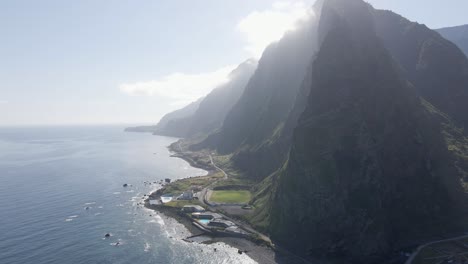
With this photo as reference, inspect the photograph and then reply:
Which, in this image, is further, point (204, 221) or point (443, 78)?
point (443, 78)

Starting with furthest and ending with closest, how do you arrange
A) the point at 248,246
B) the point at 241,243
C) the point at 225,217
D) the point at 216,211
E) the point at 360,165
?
the point at 216,211 → the point at 225,217 → the point at 241,243 → the point at 248,246 → the point at 360,165

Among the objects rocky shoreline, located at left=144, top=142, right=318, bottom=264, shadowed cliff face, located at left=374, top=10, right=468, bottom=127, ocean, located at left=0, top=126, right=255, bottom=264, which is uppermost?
shadowed cliff face, located at left=374, top=10, right=468, bottom=127

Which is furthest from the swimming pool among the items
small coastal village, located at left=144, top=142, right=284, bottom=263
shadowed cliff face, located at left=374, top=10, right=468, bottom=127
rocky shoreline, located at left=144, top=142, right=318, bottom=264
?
shadowed cliff face, located at left=374, top=10, right=468, bottom=127

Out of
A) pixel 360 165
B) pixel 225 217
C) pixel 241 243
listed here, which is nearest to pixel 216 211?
pixel 225 217

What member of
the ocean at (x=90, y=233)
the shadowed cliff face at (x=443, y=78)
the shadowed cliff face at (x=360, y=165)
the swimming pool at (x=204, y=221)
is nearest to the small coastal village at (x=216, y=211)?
the swimming pool at (x=204, y=221)

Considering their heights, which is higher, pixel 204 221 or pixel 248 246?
pixel 204 221

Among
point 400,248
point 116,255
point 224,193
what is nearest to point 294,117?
point 224,193

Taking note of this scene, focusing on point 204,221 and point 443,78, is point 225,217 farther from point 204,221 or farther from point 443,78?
point 443,78

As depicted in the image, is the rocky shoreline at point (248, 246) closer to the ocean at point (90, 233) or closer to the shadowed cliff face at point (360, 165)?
the ocean at point (90, 233)

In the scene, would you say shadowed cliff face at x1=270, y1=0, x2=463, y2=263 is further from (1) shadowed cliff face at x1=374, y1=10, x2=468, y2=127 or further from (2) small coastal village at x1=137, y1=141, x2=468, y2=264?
(1) shadowed cliff face at x1=374, y1=10, x2=468, y2=127

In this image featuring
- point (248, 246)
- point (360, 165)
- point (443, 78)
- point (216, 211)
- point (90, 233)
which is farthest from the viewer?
point (443, 78)
